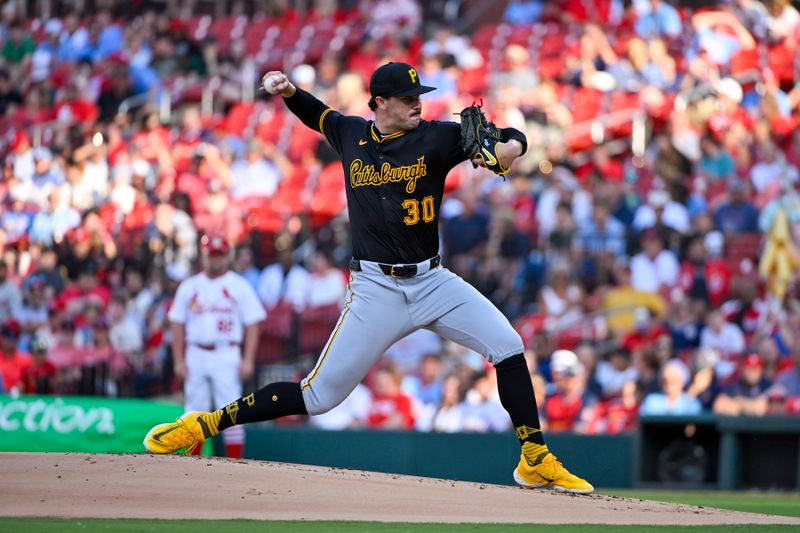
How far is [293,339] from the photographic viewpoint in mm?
14672

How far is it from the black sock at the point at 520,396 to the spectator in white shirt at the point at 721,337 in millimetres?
6749

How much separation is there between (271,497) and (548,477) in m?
1.54

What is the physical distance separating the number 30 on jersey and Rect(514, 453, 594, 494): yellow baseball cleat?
1415 millimetres

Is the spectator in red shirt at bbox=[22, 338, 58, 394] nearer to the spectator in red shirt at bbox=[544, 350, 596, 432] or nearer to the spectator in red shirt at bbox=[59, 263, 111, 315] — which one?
the spectator in red shirt at bbox=[59, 263, 111, 315]

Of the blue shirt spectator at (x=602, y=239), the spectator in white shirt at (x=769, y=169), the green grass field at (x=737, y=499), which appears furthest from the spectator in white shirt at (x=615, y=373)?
the spectator in white shirt at (x=769, y=169)

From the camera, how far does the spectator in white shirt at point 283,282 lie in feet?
50.1

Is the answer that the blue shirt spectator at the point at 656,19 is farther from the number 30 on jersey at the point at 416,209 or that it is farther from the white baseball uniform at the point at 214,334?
the number 30 on jersey at the point at 416,209

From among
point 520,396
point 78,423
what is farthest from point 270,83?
point 78,423

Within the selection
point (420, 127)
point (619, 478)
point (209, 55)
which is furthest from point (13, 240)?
point (420, 127)

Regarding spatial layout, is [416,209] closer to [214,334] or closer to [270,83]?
[270,83]

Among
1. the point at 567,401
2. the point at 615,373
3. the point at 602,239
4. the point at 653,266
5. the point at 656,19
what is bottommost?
the point at 567,401

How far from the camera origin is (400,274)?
7.28 metres

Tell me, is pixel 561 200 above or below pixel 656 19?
below

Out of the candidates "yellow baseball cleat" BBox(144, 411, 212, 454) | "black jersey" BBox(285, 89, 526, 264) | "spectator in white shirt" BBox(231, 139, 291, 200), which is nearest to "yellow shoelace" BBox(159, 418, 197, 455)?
"yellow baseball cleat" BBox(144, 411, 212, 454)
